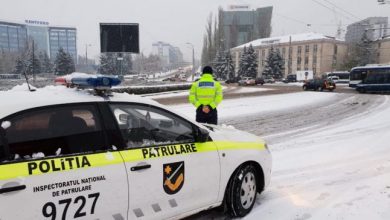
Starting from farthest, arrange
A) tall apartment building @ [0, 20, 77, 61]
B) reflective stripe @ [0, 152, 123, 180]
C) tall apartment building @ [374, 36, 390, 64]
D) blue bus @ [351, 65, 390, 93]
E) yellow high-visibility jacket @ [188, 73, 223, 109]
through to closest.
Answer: tall apartment building @ [0, 20, 77, 61]
tall apartment building @ [374, 36, 390, 64]
blue bus @ [351, 65, 390, 93]
yellow high-visibility jacket @ [188, 73, 223, 109]
reflective stripe @ [0, 152, 123, 180]

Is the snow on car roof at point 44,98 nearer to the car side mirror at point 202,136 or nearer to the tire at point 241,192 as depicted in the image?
the car side mirror at point 202,136

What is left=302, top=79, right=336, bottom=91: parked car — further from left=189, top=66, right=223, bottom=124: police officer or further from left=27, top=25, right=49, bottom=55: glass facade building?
left=27, top=25, right=49, bottom=55: glass facade building

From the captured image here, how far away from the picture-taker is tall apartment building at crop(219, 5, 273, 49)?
114 meters

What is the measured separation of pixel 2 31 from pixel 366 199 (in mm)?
139061

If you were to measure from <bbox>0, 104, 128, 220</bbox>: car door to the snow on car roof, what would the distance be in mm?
52

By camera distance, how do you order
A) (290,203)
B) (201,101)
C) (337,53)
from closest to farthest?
(290,203)
(201,101)
(337,53)

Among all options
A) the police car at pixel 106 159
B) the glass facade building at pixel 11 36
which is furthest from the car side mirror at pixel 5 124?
the glass facade building at pixel 11 36

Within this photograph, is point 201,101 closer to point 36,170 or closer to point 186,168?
point 186,168

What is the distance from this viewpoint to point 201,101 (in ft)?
22.9

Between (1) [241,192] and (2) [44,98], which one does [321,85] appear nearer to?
(1) [241,192]

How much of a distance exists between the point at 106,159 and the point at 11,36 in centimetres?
14085

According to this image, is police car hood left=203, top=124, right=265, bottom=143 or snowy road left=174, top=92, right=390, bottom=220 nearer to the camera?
police car hood left=203, top=124, right=265, bottom=143

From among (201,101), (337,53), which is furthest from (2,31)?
(201,101)

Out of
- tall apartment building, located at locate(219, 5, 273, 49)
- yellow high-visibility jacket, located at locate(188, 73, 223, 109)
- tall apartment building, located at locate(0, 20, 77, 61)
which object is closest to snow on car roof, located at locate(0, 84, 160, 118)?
yellow high-visibility jacket, located at locate(188, 73, 223, 109)
